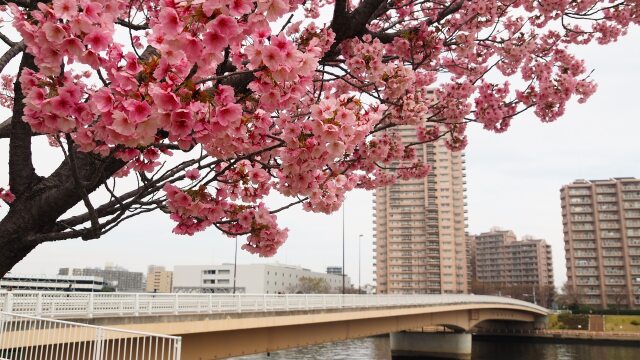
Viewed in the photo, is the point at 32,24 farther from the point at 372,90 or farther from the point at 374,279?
the point at 374,279

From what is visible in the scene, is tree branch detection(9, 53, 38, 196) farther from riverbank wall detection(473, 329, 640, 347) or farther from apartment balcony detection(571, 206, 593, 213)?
apartment balcony detection(571, 206, 593, 213)

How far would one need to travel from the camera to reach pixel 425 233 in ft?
342

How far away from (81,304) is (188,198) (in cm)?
851

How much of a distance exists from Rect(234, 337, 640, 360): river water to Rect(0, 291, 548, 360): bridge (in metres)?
11.5

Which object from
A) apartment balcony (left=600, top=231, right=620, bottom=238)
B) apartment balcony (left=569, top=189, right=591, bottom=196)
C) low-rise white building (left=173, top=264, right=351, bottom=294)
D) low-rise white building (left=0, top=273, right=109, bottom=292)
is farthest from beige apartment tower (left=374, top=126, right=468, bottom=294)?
low-rise white building (left=0, top=273, right=109, bottom=292)

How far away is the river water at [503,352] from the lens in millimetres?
43284

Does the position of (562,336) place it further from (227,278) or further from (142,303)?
(227,278)

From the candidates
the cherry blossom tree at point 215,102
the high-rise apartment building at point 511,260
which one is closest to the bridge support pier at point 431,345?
the cherry blossom tree at point 215,102

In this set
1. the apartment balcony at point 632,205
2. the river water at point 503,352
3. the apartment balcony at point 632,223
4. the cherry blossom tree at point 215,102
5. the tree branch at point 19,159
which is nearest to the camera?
the cherry blossom tree at point 215,102

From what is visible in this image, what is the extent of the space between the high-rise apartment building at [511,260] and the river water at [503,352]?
8327 cm

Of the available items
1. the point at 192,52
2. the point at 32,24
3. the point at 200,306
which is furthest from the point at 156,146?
the point at 200,306

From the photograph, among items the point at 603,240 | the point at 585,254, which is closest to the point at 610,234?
the point at 603,240

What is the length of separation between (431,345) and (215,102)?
52147 mm

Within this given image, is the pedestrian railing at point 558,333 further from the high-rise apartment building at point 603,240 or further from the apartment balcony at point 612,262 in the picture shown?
the apartment balcony at point 612,262
